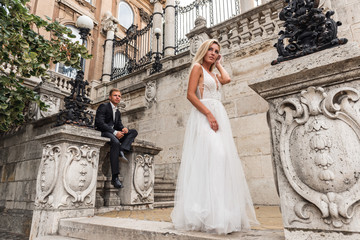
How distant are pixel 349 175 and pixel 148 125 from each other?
7.60m

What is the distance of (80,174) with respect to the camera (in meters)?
3.88

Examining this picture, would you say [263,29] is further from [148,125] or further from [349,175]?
[349,175]

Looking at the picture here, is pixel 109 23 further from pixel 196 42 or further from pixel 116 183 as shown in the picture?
pixel 116 183

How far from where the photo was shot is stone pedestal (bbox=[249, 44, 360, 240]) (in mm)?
1525

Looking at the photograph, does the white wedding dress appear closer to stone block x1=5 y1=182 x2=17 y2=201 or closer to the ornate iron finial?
the ornate iron finial

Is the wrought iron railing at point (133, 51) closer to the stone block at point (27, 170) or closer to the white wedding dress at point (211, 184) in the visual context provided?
the stone block at point (27, 170)

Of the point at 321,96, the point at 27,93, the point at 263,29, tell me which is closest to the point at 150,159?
the point at 27,93

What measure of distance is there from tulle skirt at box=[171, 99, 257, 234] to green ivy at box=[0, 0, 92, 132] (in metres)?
4.43

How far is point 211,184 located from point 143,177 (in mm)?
2966

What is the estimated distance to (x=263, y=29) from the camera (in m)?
6.60

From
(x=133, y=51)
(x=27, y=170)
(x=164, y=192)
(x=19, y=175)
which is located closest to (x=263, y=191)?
(x=164, y=192)

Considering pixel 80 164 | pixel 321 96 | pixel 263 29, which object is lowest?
pixel 80 164

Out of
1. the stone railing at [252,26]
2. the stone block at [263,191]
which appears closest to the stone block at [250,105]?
the stone railing at [252,26]

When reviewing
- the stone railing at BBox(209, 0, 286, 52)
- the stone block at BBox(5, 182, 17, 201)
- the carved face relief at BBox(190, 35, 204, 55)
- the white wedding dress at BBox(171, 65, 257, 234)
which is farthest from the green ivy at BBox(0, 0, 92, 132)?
the white wedding dress at BBox(171, 65, 257, 234)
